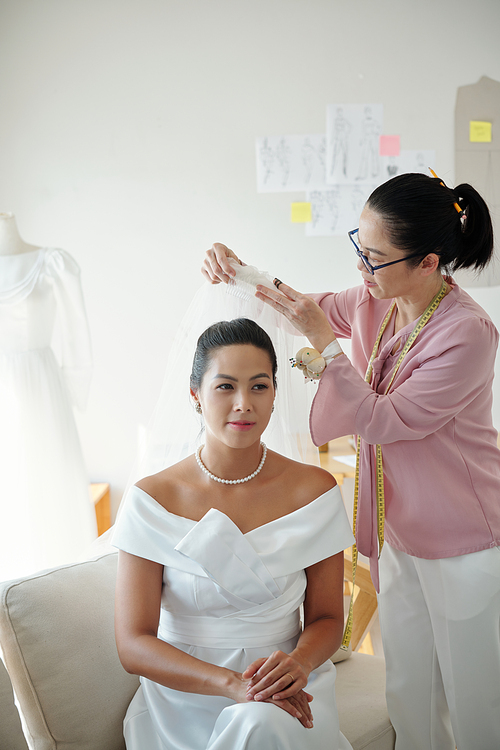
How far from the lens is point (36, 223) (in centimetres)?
332

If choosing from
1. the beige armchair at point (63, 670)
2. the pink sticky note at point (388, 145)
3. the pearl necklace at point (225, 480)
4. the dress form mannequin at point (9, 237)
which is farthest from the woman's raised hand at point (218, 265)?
the pink sticky note at point (388, 145)

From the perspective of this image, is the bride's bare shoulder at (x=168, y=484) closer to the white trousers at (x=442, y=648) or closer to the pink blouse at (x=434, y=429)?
the pink blouse at (x=434, y=429)

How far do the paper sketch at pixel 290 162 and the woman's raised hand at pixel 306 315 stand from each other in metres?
Answer: 2.05

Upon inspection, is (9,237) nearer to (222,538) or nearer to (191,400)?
(191,400)

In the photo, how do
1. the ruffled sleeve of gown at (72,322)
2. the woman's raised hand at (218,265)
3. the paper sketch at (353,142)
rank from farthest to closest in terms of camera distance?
1. the paper sketch at (353,142)
2. the ruffled sleeve of gown at (72,322)
3. the woman's raised hand at (218,265)

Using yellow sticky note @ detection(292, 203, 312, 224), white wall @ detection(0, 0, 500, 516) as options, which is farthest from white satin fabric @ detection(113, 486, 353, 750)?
yellow sticky note @ detection(292, 203, 312, 224)

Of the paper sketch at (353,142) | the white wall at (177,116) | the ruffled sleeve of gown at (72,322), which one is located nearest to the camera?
the ruffled sleeve of gown at (72,322)

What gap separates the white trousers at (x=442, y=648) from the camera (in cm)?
144

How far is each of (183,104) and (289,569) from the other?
2.70 m

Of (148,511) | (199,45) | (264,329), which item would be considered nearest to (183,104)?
(199,45)

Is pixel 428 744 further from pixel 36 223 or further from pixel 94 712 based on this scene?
pixel 36 223

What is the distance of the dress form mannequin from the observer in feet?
8.28

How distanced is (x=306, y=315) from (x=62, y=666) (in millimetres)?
960

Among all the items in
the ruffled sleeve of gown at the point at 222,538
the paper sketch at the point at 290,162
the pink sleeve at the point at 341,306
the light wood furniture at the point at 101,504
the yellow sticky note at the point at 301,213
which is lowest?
the light wood furniture at the point at 101,504
